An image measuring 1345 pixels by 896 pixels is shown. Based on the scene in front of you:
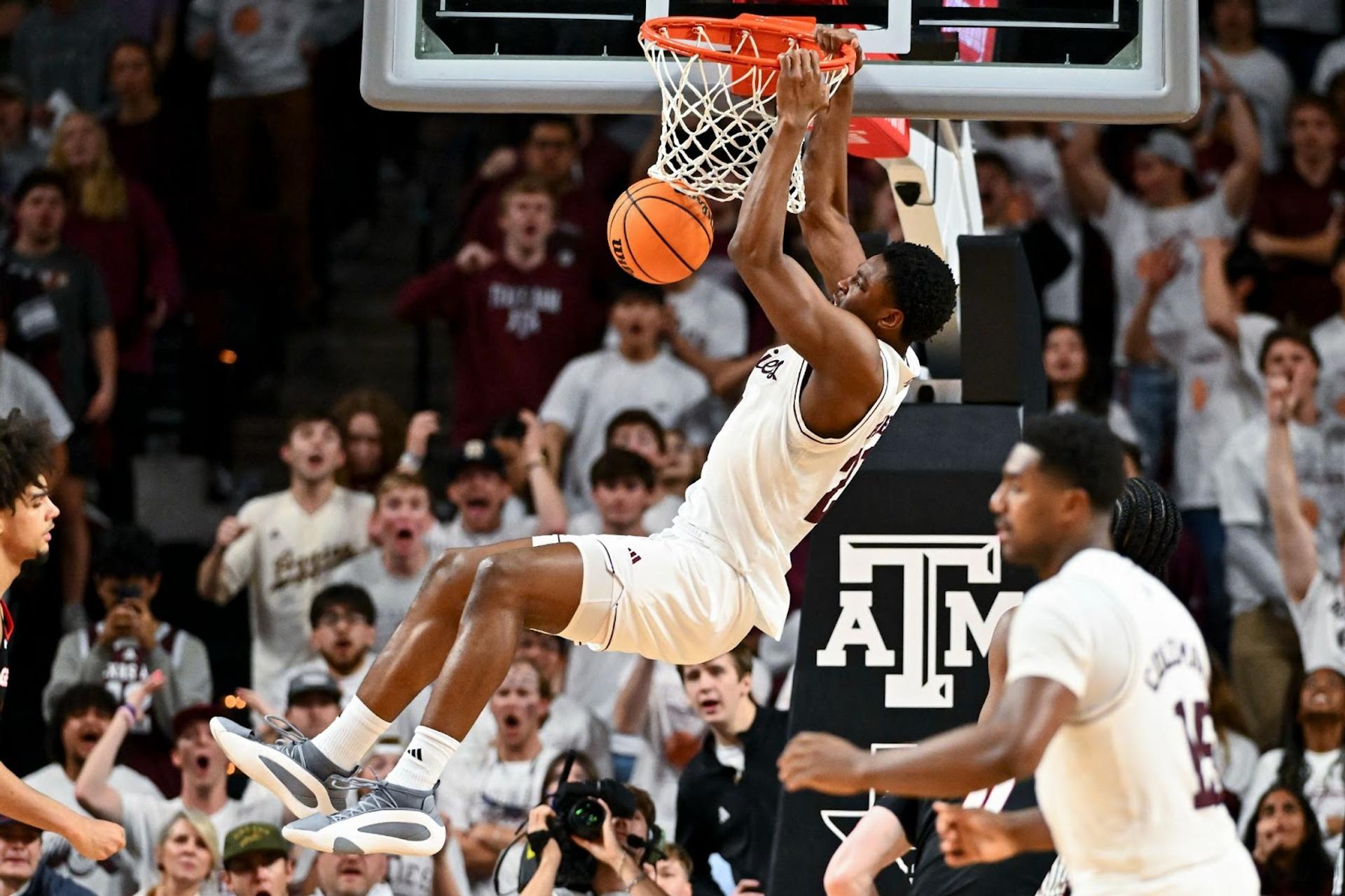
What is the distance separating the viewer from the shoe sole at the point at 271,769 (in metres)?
5.82

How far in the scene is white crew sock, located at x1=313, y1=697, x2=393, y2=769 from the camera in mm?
5969

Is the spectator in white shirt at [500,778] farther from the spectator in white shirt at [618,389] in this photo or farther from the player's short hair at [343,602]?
the spectator in white shirt at [618,389]

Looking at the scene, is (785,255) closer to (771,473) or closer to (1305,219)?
(771,473)

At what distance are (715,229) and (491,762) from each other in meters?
3.62

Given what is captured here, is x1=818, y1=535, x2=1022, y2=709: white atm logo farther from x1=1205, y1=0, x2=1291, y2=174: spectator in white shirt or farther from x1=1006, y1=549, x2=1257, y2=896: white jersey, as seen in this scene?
x1=1205, y1=0, x2=1291, y2=174: spectator in white shirt

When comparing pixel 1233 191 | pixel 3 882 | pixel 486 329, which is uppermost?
pixel 1233 191

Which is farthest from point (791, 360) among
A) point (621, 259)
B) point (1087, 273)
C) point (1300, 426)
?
point (1087, 273)

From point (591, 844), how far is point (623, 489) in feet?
9.42

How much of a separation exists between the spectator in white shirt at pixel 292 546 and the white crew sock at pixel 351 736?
4122mm

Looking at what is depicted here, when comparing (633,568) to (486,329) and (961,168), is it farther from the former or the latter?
(486,329)

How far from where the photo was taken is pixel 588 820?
Answer: 24.0ft

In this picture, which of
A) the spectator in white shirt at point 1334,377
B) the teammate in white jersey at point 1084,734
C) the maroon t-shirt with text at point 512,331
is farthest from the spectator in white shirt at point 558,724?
the teammate in white jersey at point 1084,734

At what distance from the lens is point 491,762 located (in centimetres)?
910

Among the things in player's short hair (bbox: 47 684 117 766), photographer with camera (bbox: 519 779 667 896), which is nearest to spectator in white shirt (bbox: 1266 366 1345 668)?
photographer with camera (bbox: 519 779 667 896)
